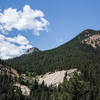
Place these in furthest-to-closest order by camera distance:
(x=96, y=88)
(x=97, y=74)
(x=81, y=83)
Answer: (x=97, y=74) → (x=96, y=88) → (x=81, y=83)

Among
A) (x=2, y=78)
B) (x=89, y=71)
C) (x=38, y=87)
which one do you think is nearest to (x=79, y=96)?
(x=38, y=87)

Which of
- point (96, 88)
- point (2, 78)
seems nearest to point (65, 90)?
point (96, 88)

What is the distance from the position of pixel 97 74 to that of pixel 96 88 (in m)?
33.2

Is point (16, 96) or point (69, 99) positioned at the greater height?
point (69, 99)

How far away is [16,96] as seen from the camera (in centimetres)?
12212

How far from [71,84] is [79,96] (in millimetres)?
2447

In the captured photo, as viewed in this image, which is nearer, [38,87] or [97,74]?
[38,87]

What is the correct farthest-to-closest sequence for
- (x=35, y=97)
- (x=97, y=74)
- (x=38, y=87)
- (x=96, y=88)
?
(x=97, y=74), (x=38, y=87), (x=96, y=88), (x=35, y=97)

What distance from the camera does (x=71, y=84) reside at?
27.7 meters

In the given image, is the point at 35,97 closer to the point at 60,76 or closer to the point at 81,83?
the point at 60,76

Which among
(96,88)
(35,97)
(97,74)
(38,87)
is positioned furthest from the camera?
(97,74)

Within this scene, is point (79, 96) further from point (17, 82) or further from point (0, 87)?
point (17, 82)

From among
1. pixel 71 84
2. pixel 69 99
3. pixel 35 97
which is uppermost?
pixel 71 84

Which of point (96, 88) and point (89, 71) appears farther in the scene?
point (89, 71)
